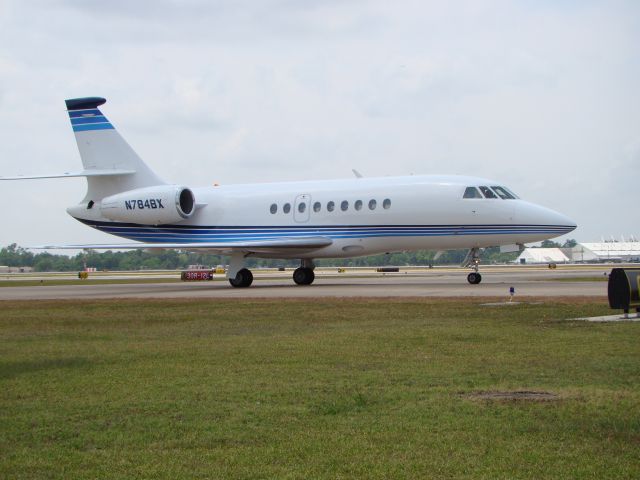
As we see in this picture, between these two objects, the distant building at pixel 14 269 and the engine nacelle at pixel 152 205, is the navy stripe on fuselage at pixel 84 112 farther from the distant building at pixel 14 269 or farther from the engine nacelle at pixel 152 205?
the distant building at pixel 14 269

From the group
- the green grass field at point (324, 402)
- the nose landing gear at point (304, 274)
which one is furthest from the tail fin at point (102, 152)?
the green grass field at point (324, 402)

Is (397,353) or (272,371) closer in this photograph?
(272,371)

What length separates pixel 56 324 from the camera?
17641 millimetres

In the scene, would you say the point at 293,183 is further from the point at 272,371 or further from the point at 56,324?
the point at 272,371

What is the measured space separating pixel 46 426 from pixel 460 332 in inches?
317

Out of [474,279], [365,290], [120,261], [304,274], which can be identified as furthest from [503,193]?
[120,261]

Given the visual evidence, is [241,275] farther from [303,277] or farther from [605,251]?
[605,251]

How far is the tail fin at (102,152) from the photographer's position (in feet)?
122

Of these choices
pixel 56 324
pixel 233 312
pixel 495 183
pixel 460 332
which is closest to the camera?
pixel 460 332

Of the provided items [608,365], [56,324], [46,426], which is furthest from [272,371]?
[56,324]

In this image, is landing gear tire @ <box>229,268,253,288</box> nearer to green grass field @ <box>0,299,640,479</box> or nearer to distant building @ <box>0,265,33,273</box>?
green grass field @ <box>0,299,640,479</box>

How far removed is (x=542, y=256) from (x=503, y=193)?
117 m

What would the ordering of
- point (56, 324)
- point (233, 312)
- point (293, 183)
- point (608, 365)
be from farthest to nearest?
A: point (293, 183) < point (233, 312) < point (56, 324) < point (608, 365)

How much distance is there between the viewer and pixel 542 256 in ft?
472
